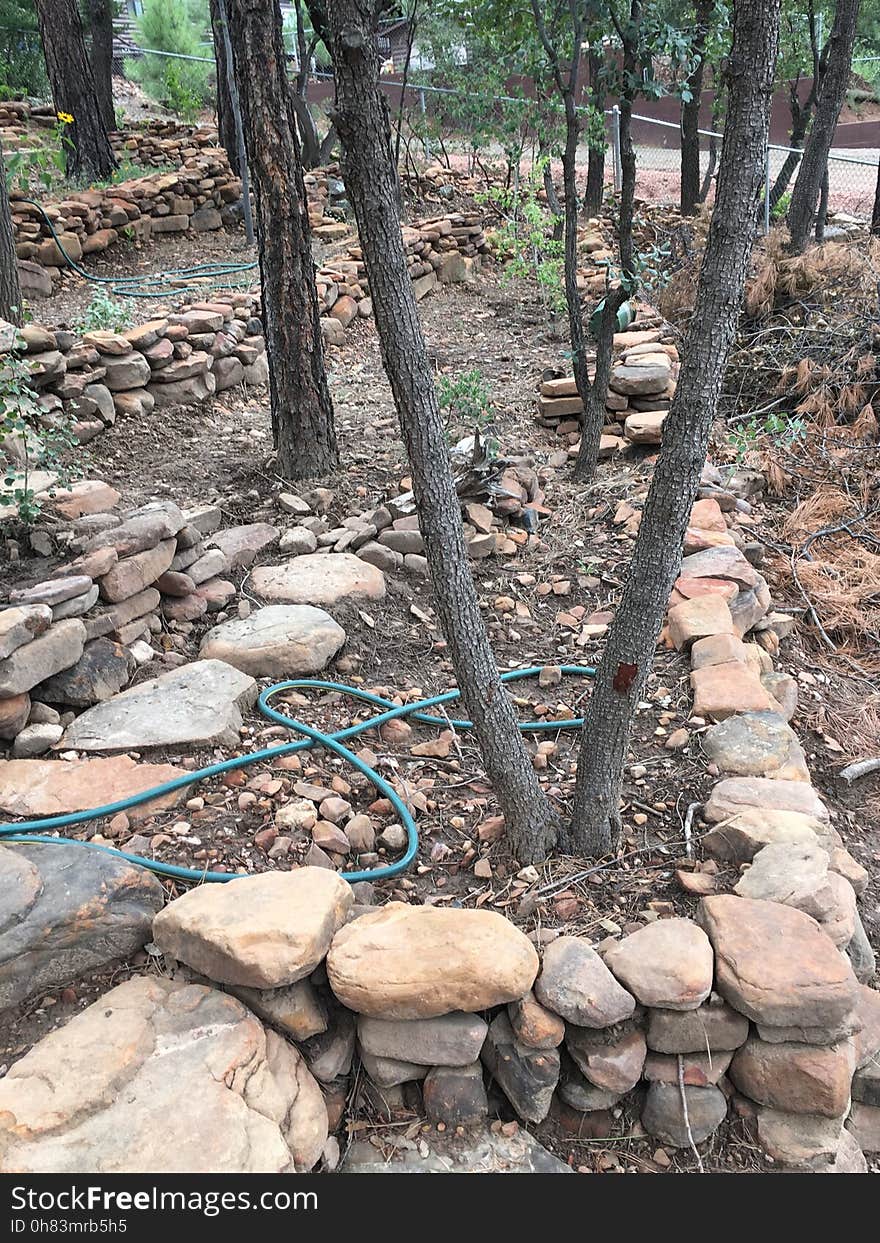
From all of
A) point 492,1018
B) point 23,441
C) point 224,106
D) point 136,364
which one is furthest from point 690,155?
point 492,1018

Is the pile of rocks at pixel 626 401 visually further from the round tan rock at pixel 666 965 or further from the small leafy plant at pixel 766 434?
the round tan rock at pixel 666 965

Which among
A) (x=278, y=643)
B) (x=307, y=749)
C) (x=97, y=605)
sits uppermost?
(x=97, y=605)

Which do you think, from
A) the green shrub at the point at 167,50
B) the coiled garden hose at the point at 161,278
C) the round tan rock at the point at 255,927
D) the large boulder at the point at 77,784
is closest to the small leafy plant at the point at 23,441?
the large boulder at the point at 77,784

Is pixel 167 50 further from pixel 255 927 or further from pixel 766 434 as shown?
pixel 255 927

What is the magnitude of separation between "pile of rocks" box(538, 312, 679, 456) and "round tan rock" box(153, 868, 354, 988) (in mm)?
3570

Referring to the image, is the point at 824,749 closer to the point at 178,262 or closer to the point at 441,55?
the point at 178,262

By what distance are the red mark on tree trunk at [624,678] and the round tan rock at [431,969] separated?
24.3 inches

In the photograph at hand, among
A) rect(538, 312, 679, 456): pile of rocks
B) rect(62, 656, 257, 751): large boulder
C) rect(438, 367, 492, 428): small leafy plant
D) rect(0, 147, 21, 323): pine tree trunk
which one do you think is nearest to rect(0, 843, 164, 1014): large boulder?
rect(62, 656, 257, 751): large boulder

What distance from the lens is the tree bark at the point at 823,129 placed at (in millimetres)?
7492

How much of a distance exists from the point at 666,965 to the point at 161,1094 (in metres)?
1.05

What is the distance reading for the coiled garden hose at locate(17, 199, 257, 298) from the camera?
718 centimetres

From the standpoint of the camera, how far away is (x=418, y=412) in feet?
6.70

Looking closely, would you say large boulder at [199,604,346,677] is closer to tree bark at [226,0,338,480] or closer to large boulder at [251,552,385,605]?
large boulder at [251,552,385,605]

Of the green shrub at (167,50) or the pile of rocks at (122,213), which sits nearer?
the pile of rocks at (122,213)
